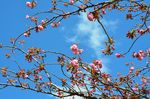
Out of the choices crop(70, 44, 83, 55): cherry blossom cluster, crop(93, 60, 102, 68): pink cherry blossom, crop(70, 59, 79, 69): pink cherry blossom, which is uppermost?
crop(70, 44, 83, 55): cherry blossom cluster

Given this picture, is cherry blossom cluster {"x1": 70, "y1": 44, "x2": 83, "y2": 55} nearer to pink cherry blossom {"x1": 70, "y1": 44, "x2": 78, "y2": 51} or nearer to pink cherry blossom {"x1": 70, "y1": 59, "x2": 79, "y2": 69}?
pink cherry blossom {"x1": 70, "y1": 44, "x2": 78, "y2": 51}

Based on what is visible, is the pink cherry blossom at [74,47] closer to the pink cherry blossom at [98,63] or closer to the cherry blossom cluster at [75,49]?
the cherry blossom cluster at [75,49]

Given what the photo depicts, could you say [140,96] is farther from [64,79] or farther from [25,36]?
[25,36]

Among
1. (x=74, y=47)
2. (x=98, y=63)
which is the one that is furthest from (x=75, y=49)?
(x=98, y=63)

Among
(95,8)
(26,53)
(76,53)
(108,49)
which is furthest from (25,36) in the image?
(95,8)

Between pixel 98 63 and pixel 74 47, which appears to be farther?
pixel 74 47

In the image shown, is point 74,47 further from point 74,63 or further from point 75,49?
point 74,63

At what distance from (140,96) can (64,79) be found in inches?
83.5

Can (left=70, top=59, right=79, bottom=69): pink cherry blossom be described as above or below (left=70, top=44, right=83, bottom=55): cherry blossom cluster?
below

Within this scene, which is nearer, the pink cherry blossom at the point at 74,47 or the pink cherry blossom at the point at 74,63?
the pink cherry blossom at the point at 74,63

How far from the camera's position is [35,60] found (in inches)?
428

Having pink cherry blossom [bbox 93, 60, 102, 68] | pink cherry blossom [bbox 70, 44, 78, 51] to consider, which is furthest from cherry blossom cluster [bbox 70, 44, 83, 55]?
pink cherry blossom [bbox 93, 60, 102, 68]

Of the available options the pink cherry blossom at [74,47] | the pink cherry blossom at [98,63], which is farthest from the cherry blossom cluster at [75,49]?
the pink cherry blossom at [98,63]

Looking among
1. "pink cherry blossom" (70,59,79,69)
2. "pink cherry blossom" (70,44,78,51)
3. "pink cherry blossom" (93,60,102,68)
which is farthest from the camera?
"pink cherry blossom" (70,44,78,51)
